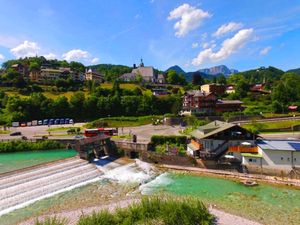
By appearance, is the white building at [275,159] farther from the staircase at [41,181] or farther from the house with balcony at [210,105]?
the house with balcony at [210,105]

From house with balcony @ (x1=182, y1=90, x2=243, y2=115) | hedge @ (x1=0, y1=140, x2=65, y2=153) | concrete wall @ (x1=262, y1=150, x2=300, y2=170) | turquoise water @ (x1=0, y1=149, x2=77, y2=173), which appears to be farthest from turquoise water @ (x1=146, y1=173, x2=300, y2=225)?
house with balcony @ (x1=182, y1=90, x2=243, y2=115)

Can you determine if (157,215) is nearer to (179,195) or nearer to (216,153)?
(179,195)

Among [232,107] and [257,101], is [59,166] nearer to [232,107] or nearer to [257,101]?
[232,107]

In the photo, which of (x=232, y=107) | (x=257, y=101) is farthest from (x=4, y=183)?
(x=257, y=101)

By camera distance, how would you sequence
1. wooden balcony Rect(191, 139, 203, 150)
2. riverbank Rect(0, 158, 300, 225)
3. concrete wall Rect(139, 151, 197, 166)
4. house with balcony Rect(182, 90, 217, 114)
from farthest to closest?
house with balcony Rect(182, 90, 217, 114)
wooden balcony Rect(191, 139, 203, 150)
concrete wall Rect(139, 151, 197, 166)
riverbank Rect(0, 158, 300, 225)

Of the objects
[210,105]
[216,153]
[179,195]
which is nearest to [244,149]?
[216,153]

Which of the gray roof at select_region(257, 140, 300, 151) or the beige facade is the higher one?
the beige facade

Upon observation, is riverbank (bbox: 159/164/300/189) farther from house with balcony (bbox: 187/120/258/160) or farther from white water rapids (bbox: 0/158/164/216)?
white water rapids (bbox: 0/158/164/216)

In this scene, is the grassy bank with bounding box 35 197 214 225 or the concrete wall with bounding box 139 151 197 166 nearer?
the grassy bank with bounding box 35 197 214 225
